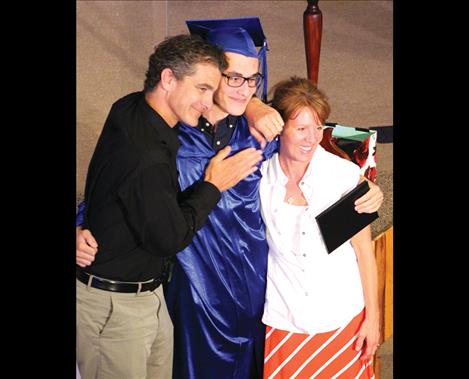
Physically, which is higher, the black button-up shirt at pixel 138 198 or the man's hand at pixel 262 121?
the man's hand at pixel 262 121

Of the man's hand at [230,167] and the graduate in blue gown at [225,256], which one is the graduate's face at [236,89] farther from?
the man's hand at [230,167]

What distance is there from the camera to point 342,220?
2469mm

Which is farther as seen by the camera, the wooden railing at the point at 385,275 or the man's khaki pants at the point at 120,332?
the wooden railing at the point at 385,275

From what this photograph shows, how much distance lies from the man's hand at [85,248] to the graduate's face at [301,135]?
1.96 feet

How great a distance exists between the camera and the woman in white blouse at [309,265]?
2459 mm

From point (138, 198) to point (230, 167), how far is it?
0.28m

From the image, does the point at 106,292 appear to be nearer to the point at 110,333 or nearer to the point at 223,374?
the point at 110,333

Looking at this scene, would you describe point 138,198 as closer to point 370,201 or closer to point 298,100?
point 298,100

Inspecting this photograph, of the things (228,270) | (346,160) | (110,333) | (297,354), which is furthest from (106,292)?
(346,160)

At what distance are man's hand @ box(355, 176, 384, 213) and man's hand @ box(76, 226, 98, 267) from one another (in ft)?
2.46

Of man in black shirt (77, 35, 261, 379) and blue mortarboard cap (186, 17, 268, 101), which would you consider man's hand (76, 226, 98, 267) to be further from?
blue mortarboard cap (186, 17, 268, 101)

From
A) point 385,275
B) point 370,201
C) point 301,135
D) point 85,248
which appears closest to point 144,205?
point 85,248

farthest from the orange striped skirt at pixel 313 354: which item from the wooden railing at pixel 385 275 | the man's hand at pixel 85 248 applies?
the man's hand at pixel 85 248

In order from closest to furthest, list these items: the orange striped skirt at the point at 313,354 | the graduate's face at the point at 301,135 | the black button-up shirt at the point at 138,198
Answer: the black button-up shirt at the point at 138,198, the graduate's face at the point at 301,135, the orange striped skirt at the point at 313,354
